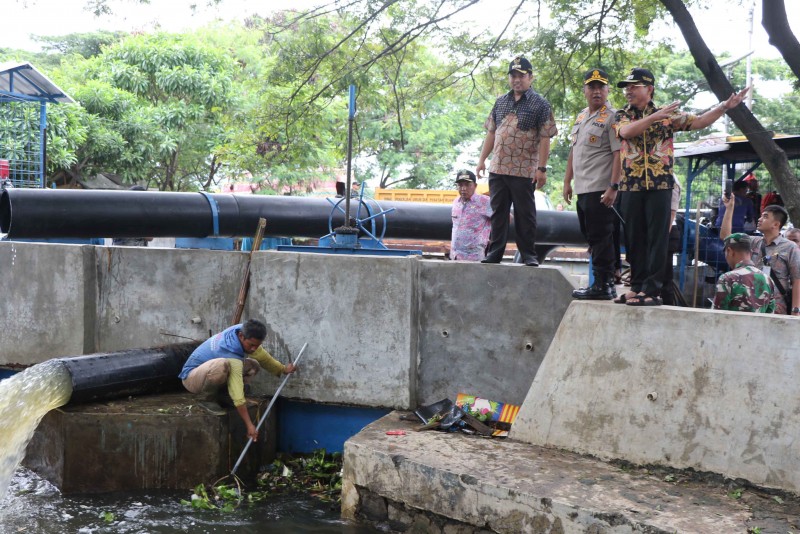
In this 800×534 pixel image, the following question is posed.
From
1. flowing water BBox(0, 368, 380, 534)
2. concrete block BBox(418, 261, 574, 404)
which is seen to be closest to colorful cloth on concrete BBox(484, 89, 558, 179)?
concrete block BBox(418, 261, 574, 404)

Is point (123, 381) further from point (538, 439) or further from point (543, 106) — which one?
point (543, 106)

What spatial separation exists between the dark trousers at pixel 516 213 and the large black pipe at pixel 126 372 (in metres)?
2.90

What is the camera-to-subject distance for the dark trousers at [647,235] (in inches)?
196

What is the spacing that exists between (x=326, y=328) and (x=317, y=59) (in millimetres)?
4176

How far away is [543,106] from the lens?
614 centimetres

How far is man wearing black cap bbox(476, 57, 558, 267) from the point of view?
→ 6.12m

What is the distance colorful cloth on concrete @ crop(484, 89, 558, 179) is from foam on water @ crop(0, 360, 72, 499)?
154 inches

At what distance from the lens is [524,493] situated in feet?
14.4

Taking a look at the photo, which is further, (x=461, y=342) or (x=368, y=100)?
(x=368, y=100)

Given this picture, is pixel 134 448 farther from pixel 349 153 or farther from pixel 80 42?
pixel 80 42

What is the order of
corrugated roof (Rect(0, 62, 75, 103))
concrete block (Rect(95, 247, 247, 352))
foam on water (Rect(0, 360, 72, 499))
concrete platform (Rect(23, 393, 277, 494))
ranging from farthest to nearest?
corrugated roof (Rect(0, 62, 75, 103))
concrete block (Rect(95, 247, 247, 352))
concrete platform (Rect(23, 393, 277, 494))
foam on water (Rect(0, 360, 72, 499))

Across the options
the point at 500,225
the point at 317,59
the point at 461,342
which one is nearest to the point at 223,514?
the point at 461,342

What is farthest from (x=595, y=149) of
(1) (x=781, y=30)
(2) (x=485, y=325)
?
(1) (x=781, y=30)

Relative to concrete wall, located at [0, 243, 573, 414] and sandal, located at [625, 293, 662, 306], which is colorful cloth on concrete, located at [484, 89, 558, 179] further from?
sandal, located at [625, 293, 662, 306]
